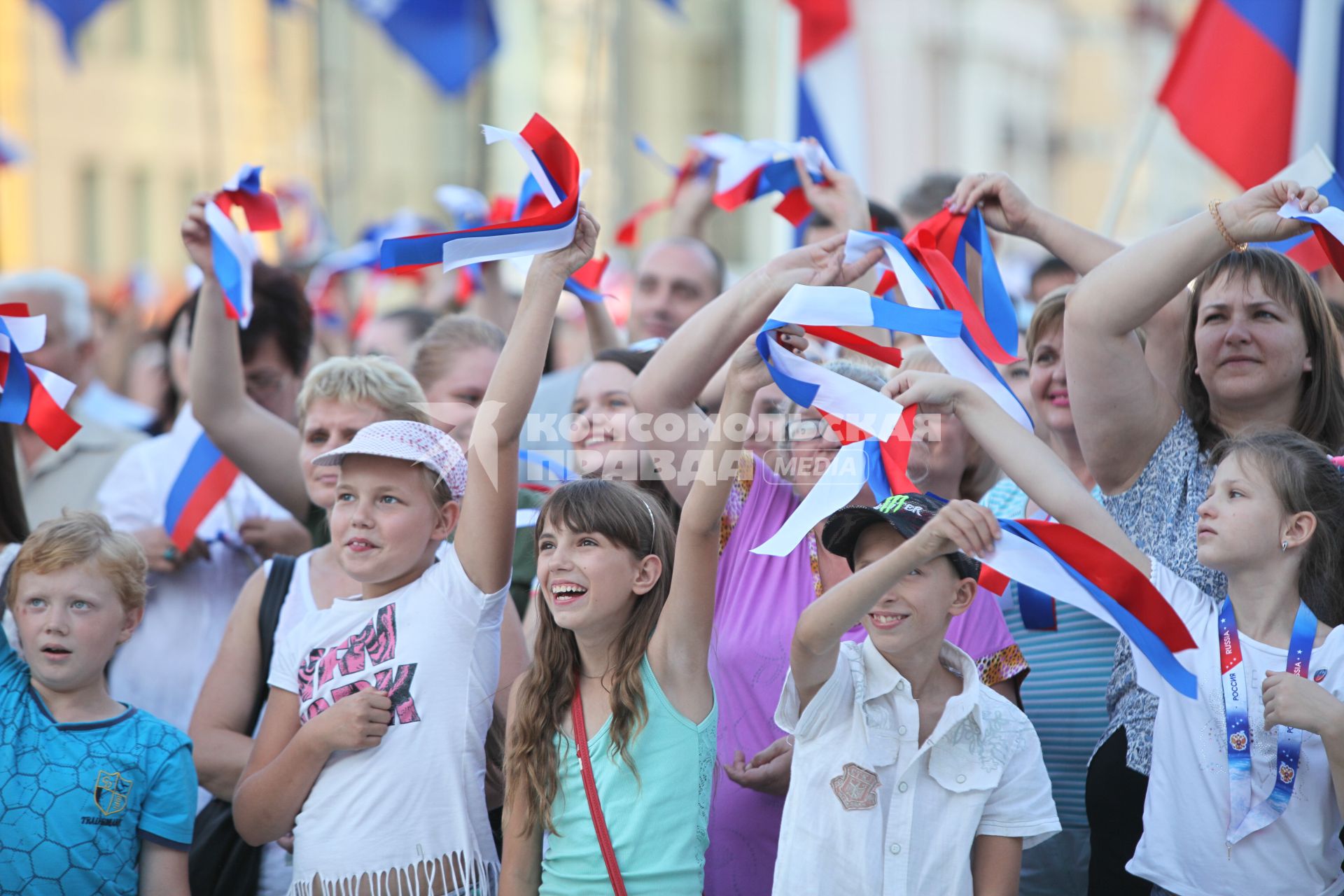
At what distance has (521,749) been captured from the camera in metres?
2.82

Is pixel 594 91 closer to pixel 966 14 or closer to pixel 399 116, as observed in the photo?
pixel 399 116

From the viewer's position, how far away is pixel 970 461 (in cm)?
369

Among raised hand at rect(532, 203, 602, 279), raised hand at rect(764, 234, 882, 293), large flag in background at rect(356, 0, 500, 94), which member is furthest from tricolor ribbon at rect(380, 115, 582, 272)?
large flag in background at rect(356, 0, 500, 94)

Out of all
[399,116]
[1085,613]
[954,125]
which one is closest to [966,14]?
[954,125]

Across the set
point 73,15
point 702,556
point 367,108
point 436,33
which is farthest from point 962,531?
point 367,108

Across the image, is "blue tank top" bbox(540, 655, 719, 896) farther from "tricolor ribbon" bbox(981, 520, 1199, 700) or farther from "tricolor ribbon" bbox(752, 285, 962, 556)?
"tricolor ribbon" bbox(981, 520, 1199, 700)

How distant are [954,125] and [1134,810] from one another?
98.7 ft

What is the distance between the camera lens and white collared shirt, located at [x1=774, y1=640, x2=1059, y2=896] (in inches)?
102

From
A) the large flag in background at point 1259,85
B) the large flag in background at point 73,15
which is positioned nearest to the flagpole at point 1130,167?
the large flag in background at point 1259,85

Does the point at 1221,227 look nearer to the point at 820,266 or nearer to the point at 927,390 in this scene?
the point at 927,390

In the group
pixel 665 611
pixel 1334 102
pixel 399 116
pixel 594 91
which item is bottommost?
pixel 665 611

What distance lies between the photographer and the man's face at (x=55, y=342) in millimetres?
4637

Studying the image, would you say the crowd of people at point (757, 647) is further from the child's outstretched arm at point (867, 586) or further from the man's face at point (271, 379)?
the man's face at point (271, 379)

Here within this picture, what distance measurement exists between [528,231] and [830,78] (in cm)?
399
